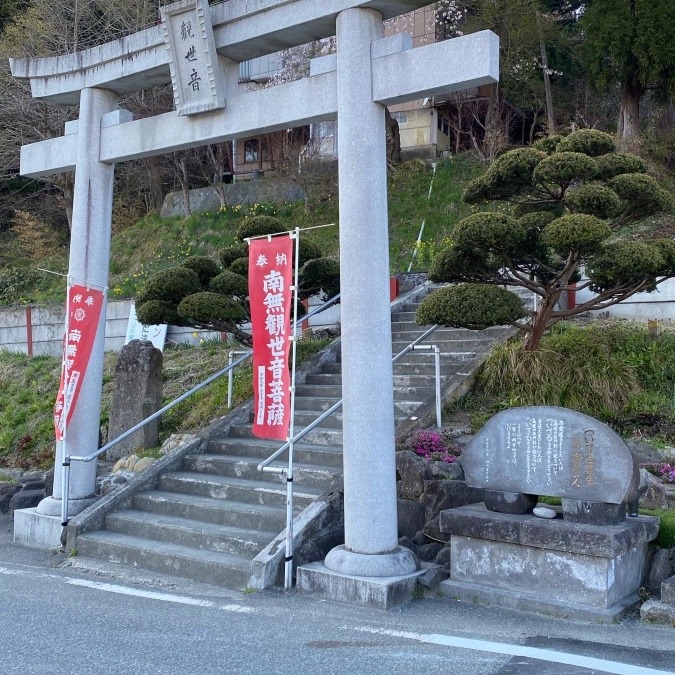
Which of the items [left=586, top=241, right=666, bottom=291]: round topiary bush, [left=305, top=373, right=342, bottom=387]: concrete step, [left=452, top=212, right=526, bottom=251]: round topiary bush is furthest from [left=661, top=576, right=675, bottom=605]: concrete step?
[left=305, top=373, right=342, bottom=387]: concrete step

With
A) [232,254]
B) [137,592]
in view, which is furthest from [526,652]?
[232,254]

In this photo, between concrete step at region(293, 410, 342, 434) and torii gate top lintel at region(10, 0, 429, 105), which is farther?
concrete step at region(293, 410, 342, 434)

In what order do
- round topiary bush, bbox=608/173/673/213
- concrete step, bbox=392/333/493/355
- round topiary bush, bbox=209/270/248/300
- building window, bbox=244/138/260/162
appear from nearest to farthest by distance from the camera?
round topiary bush, bbox=608/173/673/213
concrete step, bbox=392/333/493/355
round topiary bush, bbox=209/270/248/300
building window, bbox=244/138/260/162

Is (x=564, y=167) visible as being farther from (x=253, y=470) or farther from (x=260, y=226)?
(x=253, y=470)

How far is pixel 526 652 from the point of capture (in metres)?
5.49

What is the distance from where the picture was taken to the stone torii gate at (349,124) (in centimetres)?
691

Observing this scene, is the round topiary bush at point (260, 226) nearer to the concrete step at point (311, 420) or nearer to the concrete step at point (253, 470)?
the concrete step at point (311, 420)

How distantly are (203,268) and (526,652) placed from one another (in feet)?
26.8

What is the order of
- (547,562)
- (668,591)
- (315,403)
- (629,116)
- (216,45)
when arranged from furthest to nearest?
(629,116) → (315,403) → (216,45) → (547,562) → (668,591)

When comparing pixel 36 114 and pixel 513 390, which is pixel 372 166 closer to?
pixel 513 390

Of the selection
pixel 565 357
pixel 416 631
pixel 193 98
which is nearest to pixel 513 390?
pixel 565 357

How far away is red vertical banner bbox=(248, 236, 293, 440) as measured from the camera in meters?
7.41

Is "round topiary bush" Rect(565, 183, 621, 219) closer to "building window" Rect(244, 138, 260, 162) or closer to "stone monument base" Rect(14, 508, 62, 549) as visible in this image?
"stone monument base" Rect(14, 508, 62, 549)

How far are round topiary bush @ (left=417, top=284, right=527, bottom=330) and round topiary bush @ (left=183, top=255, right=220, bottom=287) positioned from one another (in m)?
4.28
